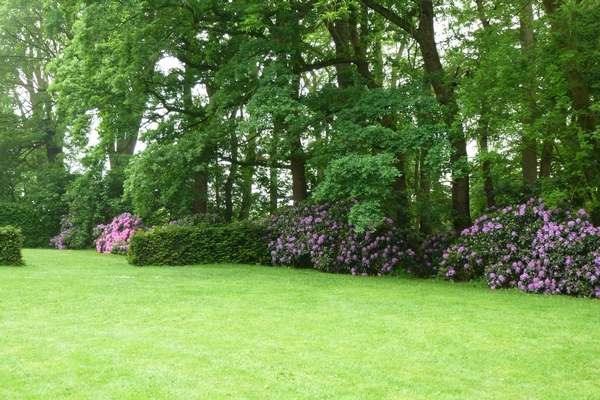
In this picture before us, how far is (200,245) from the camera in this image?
16938 millimetres

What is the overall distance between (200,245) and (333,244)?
3.97 m

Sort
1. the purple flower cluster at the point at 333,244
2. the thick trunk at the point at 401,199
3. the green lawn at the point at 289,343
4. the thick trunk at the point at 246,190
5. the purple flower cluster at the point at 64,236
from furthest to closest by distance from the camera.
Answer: the purple flower cluster at the point at 64,236 < the thick trunk at the point at 246,190 < the thick trunk at the point at 401,199 < the purple flower cluster at the point at 333,244 < the green lawn at the point at 289,343

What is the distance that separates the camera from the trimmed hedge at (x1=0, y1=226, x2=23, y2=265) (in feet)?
49.2

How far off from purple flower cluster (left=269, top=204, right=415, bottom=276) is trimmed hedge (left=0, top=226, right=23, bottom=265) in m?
6.75

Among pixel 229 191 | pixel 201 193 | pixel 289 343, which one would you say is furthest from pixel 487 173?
pixel 229 191

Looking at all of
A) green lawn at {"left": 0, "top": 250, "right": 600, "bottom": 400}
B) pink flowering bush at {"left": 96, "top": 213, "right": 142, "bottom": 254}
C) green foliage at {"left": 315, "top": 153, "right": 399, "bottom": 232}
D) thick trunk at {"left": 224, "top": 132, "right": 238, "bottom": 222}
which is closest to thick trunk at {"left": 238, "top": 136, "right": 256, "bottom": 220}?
thick trunk at {"left": 224, "top": 132, "right": 238, "bottom": 222}

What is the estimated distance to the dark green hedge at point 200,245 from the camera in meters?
16.4

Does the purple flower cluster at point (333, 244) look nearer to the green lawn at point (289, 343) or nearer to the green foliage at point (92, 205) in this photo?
the green lawn at point (289, 343)

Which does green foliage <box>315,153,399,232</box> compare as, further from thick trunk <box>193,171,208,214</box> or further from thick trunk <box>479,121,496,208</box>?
thick trunk <box>193,171,208,214</box>

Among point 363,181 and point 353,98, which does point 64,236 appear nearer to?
point 353,98

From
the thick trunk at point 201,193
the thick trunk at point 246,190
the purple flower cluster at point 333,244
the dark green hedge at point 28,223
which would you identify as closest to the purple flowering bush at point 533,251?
the purple flower cluster at point 333,244

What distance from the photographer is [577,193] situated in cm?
1196

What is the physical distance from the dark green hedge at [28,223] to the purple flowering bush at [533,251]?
831 inches

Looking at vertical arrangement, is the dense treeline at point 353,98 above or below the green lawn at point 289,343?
above
